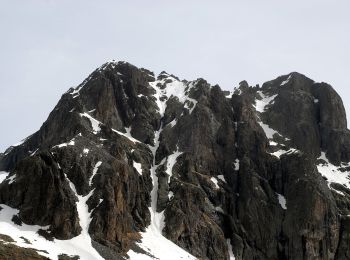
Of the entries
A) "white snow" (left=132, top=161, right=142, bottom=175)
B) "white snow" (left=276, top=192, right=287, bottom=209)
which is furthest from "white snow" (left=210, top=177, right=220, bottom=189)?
"white snow" (left=132, top=161, right=142, bottom=175)

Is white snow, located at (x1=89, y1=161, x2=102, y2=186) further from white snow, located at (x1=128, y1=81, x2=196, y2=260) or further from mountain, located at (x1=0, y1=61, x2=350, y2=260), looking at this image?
white snow, located at (x1=128, y1=81, x2=196, y2=260)

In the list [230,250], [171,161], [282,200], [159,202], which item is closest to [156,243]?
[159,202]

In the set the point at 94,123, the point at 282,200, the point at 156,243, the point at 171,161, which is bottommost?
the point at 156,243

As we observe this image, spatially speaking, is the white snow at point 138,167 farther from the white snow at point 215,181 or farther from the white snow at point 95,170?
the white snow at point 215,181

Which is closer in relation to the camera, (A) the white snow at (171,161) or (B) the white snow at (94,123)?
(A) the white snow at (171,161)

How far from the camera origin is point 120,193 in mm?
Result: 144625

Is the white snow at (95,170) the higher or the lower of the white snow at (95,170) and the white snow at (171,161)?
the lower

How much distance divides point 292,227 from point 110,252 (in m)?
71.9

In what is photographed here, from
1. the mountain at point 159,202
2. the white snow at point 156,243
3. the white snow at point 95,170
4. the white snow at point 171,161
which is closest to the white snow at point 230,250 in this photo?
the mountain at point 159,202

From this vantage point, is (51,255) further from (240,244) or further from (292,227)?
(292,227)

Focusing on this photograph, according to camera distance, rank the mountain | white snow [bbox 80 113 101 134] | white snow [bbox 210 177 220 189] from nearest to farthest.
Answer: the mountain, white snow [bbox 80 113 101 134], white snow [bbox 210 177 220 189]

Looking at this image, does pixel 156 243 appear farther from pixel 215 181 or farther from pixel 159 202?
pixel 215 181

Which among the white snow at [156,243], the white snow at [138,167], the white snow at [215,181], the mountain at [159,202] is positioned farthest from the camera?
the white snow at [215,181]

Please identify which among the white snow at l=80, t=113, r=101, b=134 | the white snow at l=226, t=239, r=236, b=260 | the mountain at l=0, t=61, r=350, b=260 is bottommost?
the white snow at l=226, t=239, r=236, b=260
